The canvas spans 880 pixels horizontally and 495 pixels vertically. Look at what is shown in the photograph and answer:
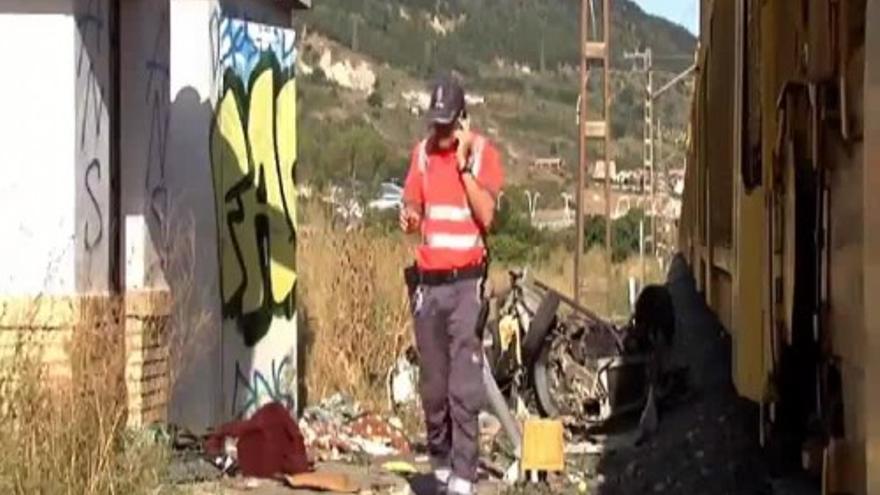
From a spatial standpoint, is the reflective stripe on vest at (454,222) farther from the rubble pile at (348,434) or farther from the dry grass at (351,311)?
the dry grass at (351,311)

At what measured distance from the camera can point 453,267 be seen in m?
10.6

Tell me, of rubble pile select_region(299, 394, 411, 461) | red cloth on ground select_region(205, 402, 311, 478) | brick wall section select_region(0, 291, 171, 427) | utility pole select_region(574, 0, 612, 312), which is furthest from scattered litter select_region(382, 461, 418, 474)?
utility pole select_region(574, 0, 612, 312)

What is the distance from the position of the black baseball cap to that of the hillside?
193 ft

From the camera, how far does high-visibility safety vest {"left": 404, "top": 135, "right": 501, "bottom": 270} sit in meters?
10.6

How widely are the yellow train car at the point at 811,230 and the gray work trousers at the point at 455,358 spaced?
147 centimetres

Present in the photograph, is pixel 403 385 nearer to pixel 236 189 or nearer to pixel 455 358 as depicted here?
pixel 236 189

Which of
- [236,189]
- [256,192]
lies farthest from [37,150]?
[256,192]

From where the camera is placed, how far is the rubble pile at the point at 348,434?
12711 mm

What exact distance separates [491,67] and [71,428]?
3470 inches

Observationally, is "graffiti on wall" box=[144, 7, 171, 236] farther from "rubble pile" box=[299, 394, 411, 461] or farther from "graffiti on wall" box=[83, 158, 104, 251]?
"rubble pile" box=[299, 394, 411, 461]

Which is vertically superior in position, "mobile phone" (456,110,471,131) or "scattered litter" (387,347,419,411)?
"mobile phone" (456,110,471,131)

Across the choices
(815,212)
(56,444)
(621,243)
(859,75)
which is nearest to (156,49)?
(56,444)

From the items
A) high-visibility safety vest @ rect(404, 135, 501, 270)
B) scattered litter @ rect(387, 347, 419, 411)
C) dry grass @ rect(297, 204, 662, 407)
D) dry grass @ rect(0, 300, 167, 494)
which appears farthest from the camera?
dry grass @ rect(297, 204, 662, 407)

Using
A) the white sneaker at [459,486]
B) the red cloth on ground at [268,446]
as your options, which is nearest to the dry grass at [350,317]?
the red cloth on ground at [268,446]
